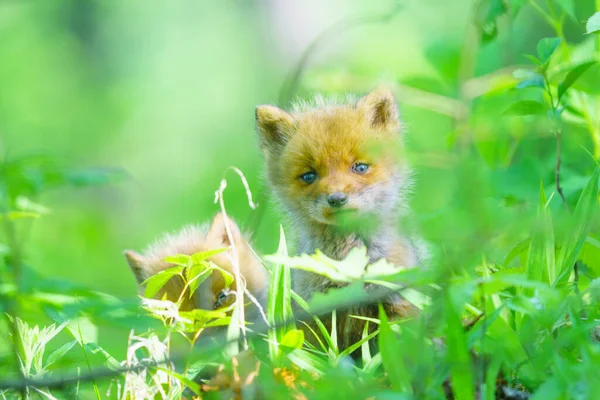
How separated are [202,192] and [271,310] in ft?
26.8

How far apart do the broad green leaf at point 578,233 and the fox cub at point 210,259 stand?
164 centimetres

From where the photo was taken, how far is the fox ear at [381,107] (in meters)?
4.19

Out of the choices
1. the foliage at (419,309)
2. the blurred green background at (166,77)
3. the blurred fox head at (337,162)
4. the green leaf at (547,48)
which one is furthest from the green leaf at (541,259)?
the blurred green background at (166,77)

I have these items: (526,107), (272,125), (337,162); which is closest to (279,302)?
(337,162)

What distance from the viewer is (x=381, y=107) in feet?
14.0

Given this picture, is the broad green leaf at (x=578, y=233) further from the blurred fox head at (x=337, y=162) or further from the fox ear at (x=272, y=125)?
the fox ear at (x=272, y=125)

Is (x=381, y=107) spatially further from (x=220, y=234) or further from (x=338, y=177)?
(x=220, y=234)

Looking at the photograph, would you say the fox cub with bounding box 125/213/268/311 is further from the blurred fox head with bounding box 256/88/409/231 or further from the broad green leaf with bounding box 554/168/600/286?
the broad green leaf with bounding box 554/168/600/286

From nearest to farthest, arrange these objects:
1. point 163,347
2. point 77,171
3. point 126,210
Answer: point 163,347 < point 77,171 < point 126,210

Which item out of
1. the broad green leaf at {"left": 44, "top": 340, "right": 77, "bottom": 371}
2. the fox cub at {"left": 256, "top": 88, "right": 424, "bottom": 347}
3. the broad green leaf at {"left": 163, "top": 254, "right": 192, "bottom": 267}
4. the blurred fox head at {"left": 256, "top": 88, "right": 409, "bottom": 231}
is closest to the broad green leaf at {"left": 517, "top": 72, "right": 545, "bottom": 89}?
the fox cub at {"left": 256, "top": 88, "right": 424, "bottom": 347}

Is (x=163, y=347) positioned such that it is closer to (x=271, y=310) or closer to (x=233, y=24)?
(x=271, y=310)

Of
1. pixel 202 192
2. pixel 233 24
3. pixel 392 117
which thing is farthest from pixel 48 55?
pixel 392 117

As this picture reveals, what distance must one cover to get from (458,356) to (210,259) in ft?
6.68

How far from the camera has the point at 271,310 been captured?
113 inches
